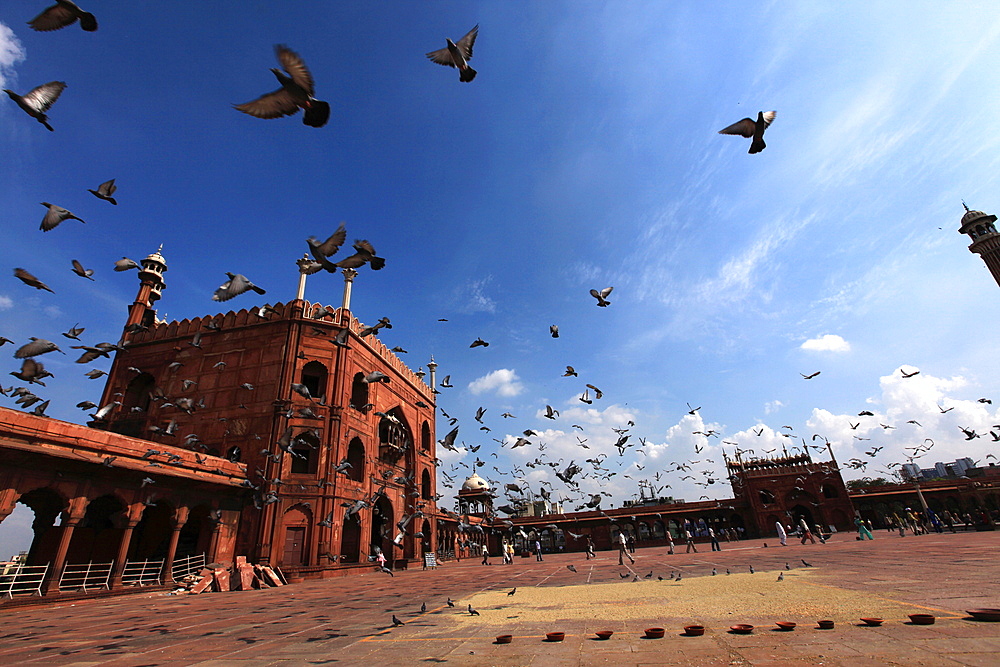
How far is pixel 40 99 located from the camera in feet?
19.6

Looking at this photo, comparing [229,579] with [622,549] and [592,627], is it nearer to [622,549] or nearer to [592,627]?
[622,549]

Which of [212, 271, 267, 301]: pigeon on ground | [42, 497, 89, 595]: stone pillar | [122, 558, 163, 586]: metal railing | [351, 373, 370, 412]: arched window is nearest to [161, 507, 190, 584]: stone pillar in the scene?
[122, 558, 163, 586]: metal railing

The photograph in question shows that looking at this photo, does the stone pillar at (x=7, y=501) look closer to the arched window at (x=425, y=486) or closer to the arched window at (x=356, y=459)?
the arched window at (x=356, y=459)

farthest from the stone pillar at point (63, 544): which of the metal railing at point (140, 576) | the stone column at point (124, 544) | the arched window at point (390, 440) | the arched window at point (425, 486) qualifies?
the arched window at point (425, 486)

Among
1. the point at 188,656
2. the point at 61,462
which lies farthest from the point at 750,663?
the point at 61,462

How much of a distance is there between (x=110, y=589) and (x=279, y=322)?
1407 cm

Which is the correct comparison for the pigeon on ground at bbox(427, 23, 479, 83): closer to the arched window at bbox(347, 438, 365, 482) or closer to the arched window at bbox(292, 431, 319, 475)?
the arched window at bbox(292, 431, 319, 475)

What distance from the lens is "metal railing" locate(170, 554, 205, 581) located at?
60.4ft

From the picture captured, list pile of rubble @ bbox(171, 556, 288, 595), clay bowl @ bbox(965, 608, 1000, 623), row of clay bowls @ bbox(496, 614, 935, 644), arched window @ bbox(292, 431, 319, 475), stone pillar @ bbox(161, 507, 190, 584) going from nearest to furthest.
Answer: clay bowl @ bbox(965, 608, 1000, 623) → row of clay bowls @ bbox(496, 614, 935, 644) → pile of rubble @ bbox(171, 556, 288, 595) → stone pillar @ bbox(161, 507, 190, 584) → arched window @ bbox(292, 431, 319, 475)

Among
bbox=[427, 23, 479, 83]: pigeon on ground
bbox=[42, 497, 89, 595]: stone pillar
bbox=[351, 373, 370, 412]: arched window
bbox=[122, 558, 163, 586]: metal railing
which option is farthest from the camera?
bbox=[351, 373, 370, 412]: arched window

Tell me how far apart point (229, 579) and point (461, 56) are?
66.0 feet

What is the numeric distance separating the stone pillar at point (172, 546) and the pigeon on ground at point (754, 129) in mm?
22283

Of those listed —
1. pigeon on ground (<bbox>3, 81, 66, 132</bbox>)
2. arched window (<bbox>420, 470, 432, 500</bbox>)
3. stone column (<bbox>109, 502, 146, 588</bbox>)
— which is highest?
pigeon on ground (<bbox>3, 81, 66, 132</bbox>)

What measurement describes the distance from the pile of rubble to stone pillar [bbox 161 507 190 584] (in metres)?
0.49
